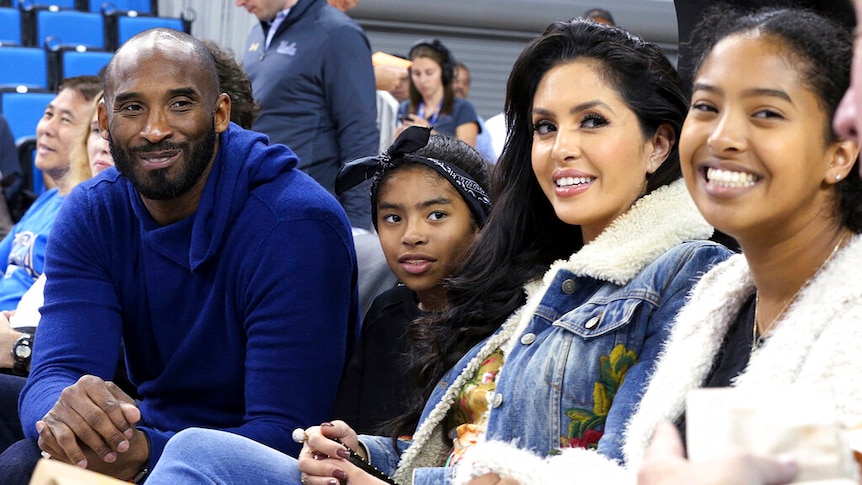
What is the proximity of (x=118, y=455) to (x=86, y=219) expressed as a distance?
551mm

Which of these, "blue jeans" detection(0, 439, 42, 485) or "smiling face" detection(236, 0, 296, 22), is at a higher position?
"smiling face" detection(236, 0, 296, 22)

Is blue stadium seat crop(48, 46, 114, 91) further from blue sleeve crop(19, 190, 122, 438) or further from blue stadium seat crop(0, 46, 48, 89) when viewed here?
blue sleeve crop(19, 190, 122, 438)

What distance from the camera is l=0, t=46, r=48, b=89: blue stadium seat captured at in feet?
21.0

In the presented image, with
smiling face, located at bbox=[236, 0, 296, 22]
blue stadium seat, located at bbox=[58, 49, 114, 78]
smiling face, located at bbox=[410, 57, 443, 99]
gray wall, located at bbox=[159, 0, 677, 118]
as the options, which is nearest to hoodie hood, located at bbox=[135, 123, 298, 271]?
smiling face, located at bbox=[236, 0, 296, 22]

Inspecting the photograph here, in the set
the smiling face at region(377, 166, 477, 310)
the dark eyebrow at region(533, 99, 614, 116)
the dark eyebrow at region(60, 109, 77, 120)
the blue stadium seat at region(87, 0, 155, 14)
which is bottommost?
the smiling face at region(377, 166, 477, 310)

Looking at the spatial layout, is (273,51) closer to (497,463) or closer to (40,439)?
(40,439)

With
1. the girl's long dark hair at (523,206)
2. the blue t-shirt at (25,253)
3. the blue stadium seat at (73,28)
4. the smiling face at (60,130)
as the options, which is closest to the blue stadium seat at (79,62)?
the blue stadium seat at (73,28)

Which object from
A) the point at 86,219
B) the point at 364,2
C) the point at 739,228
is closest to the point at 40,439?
the point at 86,219

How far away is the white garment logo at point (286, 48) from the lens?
3.74 m

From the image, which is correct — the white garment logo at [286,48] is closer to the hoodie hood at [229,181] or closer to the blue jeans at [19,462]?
the hoodie hood at [229,181]

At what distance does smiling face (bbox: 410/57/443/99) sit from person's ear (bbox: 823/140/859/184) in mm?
5061

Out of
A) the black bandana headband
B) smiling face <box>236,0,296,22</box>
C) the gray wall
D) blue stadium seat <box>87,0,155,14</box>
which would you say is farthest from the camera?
the gray wall

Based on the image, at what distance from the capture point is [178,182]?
230 centimetres

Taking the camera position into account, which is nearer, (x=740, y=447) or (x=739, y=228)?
(x=740, y=447)
